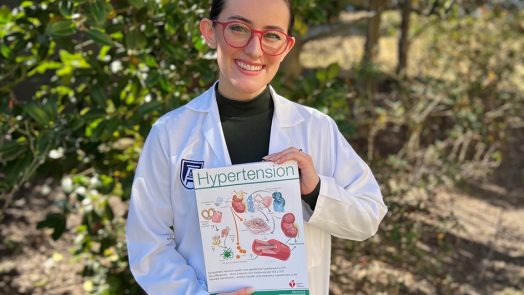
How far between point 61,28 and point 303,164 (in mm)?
1429

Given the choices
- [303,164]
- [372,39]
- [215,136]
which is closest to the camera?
[303,164]

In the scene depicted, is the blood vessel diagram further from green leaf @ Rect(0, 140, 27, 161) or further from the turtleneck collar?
green leaf @ Rect(0, 140, 27, 161)

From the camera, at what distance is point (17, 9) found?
314cm

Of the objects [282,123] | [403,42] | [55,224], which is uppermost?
[282,123]

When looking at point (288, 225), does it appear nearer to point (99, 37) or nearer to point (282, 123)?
point (282, 123)

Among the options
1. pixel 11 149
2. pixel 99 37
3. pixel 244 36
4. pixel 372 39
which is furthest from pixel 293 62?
pixel 244 36

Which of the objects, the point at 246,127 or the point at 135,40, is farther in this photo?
the point at 135,40

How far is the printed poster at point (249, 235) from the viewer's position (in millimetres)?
1778

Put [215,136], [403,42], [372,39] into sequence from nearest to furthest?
[215,136]
[372,39]
[403,42]

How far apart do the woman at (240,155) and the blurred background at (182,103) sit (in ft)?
3.16

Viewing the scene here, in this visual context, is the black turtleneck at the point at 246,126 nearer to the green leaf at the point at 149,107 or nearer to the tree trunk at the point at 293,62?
the green leaf at the point at 149,107

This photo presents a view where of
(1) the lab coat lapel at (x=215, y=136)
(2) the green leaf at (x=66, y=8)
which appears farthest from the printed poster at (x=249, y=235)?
(2) the green leaf at (x=66, y=8)

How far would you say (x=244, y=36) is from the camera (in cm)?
181

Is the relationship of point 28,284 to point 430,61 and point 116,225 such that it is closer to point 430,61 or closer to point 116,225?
point 116,225
